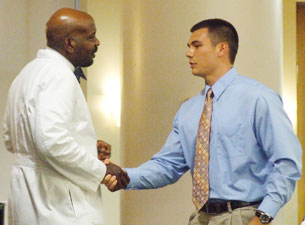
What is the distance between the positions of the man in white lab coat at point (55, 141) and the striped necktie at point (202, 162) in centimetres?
51

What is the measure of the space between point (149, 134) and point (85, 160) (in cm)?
173

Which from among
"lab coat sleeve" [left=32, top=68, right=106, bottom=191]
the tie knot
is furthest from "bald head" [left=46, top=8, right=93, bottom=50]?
the tie knot

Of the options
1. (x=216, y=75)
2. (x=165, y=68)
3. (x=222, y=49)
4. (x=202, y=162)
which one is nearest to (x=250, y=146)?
(x=202, y=162)

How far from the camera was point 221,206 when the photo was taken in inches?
126

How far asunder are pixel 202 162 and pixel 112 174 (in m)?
0.43

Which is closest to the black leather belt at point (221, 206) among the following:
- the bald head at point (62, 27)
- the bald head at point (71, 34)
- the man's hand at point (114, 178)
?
the man's hand at point (114, 178)

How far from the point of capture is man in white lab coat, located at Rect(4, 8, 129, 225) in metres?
2.79

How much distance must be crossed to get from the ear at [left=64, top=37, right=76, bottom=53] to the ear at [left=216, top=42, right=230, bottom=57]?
0.80 metres

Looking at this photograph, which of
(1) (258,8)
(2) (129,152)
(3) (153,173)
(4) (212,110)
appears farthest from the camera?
(2) (129,152)

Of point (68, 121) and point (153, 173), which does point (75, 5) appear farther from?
point (68, 121)

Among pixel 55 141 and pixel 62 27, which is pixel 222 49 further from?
pixel 55 141

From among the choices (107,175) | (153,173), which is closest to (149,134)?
(153,173)

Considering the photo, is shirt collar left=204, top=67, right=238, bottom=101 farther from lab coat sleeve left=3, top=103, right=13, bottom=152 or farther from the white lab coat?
lab coat sleeve left=3, top=103, right=13, bottom=152

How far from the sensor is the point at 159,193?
4555mm
